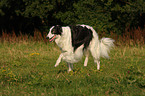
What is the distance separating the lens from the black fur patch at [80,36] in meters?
6.76

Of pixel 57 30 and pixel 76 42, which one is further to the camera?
pixel 76 42

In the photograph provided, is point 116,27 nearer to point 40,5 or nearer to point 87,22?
point 87,22

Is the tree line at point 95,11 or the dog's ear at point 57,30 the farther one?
the tree line at point 95,11

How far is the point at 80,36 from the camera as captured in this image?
22.8 feet

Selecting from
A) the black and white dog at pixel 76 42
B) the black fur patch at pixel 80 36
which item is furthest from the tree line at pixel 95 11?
the black fur patch at pixel 80 36

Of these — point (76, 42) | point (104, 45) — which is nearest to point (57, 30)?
point (76, 42)

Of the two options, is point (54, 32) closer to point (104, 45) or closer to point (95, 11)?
point (104, 45)

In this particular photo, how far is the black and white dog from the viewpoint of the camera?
641cm

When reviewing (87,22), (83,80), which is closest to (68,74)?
(83,80)

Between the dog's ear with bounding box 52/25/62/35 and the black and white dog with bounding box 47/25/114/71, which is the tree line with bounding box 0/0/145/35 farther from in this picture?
the dog's ear with bounding box 52/25/62/35

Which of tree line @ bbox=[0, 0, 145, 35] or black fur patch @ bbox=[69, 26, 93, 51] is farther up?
tree line @ bbox=[0, 0, 145, 35]

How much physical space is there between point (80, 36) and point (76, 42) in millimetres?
239

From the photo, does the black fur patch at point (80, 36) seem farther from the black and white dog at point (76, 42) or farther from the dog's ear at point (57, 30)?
the dog's ear at point (57, 30)

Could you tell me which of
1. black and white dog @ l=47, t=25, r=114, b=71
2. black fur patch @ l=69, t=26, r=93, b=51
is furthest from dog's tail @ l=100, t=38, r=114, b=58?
black fur patch @ l=69, t=26, r=93, b=51
